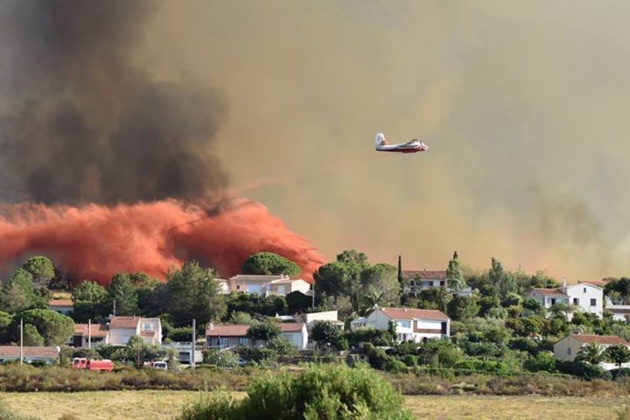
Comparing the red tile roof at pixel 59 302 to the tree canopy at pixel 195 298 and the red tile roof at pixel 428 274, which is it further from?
the red tile roof at pixel 428 274

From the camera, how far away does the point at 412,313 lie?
69375 mm

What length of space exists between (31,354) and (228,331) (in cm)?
1217

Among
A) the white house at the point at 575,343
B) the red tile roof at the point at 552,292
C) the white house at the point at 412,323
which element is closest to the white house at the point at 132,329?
the white house at the point at 412,323

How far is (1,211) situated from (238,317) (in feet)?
103

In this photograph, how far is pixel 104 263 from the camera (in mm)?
91188

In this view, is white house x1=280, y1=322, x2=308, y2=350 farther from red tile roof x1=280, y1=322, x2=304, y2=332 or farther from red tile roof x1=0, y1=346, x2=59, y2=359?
red tile roof x1=0, y1=346, x2=59, y2=359

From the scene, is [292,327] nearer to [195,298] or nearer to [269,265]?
[195,298]

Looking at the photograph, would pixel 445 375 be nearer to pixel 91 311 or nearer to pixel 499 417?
pixel 499 417

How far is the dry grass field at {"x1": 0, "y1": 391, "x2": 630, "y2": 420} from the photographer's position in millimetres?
40906

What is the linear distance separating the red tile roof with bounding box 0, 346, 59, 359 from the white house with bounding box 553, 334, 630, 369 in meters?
28.1

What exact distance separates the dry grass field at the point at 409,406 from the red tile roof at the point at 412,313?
1845cm

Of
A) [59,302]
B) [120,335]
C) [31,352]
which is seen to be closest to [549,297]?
[120,335]

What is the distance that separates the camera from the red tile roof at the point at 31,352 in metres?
59.8

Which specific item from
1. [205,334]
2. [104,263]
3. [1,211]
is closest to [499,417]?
[205,334]
